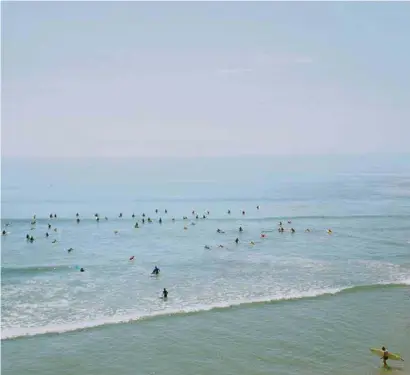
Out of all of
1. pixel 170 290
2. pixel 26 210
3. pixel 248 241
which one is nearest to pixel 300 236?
pixel 248 241

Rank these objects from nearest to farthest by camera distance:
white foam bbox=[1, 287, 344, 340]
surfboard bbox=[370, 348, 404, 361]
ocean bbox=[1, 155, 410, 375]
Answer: surfboard bbox=[370, 348, 404, 361], ocean bbox=[1, 155, 410, 375], white foam bbox=[1, 287, 344, 340]

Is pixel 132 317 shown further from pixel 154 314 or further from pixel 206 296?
pixel 206 296

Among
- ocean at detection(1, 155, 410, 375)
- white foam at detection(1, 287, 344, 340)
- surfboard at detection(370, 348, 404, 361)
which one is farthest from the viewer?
white foam at detection(1, 287, 344, 340)

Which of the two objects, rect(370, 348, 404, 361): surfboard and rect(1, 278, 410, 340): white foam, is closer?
rect(370, 348, 404, 361): surfboard

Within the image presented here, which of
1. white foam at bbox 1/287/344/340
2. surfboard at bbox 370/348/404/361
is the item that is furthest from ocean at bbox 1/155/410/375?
surfboard at bbox 370/348/404/361

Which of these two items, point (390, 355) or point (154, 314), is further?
point (154, 314)

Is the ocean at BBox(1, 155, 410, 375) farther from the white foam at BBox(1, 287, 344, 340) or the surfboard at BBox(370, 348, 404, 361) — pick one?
the surfboard at BBox(370, 348, 404, 361)

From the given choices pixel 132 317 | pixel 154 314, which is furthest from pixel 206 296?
pixel 132 317

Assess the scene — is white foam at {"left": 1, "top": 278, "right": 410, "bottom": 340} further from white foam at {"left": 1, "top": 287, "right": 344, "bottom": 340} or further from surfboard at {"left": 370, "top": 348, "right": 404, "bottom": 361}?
surfboard at {"left": 370, "top": 348, "right": 404, "bottom": 361}

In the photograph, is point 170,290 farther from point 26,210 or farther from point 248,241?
point 26,210
